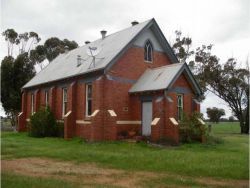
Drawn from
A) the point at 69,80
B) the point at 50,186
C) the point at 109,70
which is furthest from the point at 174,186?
the point at 69,80

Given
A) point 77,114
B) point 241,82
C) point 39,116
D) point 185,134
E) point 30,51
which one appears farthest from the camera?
point 30,51

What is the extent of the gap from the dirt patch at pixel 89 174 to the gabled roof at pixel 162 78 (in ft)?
31.7

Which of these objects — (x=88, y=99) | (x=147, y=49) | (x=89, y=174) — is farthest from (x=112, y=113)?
(x=89, y=174)

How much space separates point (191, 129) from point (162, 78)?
3644 millimetres

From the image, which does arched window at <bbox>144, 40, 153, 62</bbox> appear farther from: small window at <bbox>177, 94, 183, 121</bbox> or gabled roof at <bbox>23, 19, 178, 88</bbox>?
small window at <bbox>177, 94, 183, 121</bbox>

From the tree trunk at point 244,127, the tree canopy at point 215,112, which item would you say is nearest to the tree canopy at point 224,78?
the tree trunk at point 244,127

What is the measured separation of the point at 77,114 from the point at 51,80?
5.30 m

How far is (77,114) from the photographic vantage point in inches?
1054

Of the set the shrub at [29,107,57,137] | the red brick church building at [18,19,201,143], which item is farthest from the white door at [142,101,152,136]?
the shrub at [29,107,57,137]

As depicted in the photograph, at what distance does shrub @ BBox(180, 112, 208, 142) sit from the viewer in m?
23.1

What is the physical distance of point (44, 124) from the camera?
28578 millimetres

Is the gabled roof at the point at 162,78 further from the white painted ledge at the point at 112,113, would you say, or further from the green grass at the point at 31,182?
the green grass at the point at 31,182

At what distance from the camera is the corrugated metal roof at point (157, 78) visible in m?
23.0

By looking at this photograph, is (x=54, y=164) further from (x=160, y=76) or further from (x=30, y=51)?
(x=30, y=51)
